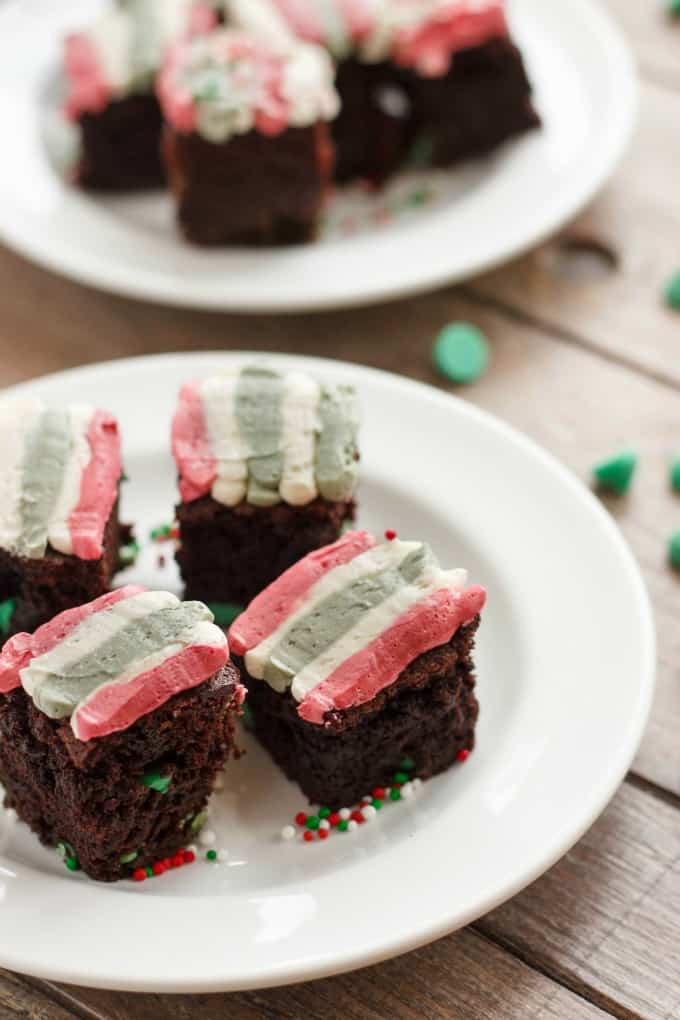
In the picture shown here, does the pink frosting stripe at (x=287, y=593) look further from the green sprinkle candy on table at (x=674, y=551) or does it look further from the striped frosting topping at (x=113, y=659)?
the green sprinkle candy on table at (x=674, y=551)

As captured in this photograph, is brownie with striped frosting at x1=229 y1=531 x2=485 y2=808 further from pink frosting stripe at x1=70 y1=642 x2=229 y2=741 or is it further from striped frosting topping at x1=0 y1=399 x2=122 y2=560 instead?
striped frosting topping at x1=0 y1=399 x2=122 y2=560

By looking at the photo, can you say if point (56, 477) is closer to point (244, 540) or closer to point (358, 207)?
point (244, 540)

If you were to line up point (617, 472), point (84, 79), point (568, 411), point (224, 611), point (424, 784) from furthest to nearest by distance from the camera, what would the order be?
point (84, 79)
point (568, 411)
point (617, 472)
point (224, 611)
point (424, 784)

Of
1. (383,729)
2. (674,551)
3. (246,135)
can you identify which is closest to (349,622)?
(383,729)

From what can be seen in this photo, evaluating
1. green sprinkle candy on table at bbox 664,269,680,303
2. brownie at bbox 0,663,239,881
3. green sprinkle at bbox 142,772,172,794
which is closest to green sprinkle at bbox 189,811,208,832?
brownie at bbox 0,663,239,881

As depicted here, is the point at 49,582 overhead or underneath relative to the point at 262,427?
underneath

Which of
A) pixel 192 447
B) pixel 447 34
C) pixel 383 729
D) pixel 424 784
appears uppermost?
pixel 447 34

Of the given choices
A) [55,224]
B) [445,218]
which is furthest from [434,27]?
[55,224]
